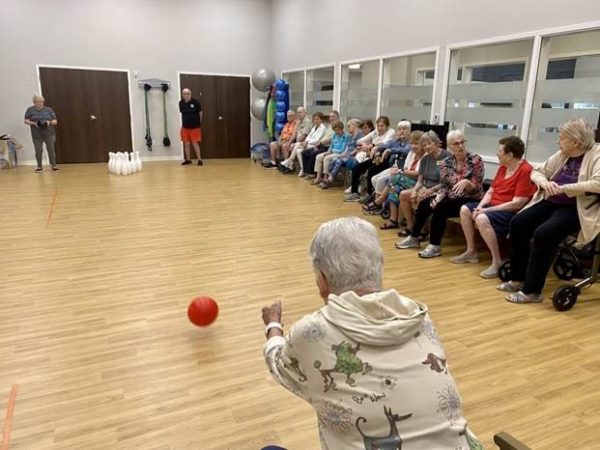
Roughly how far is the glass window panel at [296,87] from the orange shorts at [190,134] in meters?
2.28

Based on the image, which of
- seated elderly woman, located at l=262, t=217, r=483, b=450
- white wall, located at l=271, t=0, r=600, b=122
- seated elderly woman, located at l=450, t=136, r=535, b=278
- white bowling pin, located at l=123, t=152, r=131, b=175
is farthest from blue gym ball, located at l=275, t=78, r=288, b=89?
seated elderly woman, located at l=262, t=217, r=483, b=450

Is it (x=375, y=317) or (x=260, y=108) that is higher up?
(x=260, y=108)

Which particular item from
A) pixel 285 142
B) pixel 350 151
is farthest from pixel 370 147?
pixel 285 142

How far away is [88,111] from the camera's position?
33.1 feet

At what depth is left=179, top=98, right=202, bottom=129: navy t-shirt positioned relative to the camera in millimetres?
9938

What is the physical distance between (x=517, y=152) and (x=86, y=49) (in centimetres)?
921

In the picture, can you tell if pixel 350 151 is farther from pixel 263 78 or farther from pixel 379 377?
pixel 379 377

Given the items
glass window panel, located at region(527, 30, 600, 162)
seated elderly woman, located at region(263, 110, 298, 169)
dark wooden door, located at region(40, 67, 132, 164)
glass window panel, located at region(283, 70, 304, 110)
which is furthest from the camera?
glass window panel, located at region(283, 70, 304, 110)

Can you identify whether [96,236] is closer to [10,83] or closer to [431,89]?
[431,89]

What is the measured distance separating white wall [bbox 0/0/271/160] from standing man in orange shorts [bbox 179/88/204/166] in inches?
30.5

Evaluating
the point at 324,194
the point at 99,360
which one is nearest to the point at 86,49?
the point at 324,194

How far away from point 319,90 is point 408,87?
301 cm

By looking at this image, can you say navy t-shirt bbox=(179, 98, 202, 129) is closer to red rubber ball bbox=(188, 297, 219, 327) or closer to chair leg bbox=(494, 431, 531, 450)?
red rubber ball bbox=(188, 297, 219, 327)

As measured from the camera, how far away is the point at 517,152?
3691mm
